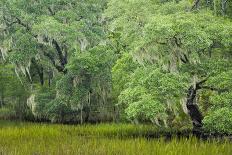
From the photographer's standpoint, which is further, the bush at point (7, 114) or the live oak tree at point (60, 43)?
the bush at point (7, 114)

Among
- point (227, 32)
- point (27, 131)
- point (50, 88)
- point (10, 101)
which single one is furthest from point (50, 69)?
point (227, 32)

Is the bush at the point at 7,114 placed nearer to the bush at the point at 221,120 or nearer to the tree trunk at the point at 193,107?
the tree trunk at the point at 193,107

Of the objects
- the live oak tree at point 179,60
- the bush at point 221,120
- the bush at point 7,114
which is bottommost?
the bush at point 221,120

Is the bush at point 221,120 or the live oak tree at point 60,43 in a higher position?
the live oak tree at point 60,43

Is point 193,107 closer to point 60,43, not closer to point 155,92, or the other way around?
point 155,92

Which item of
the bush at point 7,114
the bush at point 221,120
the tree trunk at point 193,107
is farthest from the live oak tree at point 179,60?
the bush at point 7,114

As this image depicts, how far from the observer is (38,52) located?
30000mm

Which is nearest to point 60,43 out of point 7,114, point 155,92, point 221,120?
point 7,114

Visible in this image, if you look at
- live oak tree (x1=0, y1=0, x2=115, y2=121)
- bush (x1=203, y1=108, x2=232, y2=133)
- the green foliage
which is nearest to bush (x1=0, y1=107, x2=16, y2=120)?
live oak tree (x1=0, y1=0, x2=115, y2=121)

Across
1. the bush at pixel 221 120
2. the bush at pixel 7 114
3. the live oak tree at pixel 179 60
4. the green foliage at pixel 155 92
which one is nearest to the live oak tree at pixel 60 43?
the bush at pixel 7 114

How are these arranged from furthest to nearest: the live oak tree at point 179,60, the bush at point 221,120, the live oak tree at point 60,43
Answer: the live oak tree at point 60,43 → the live oak tree at point 179,60 → the bush at point 221,120

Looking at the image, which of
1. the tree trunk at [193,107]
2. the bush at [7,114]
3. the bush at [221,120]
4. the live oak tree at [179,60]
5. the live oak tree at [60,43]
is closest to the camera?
the bush at [221,120]

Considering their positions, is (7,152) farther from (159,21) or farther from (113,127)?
(113,127)

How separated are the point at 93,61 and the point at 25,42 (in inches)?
180
